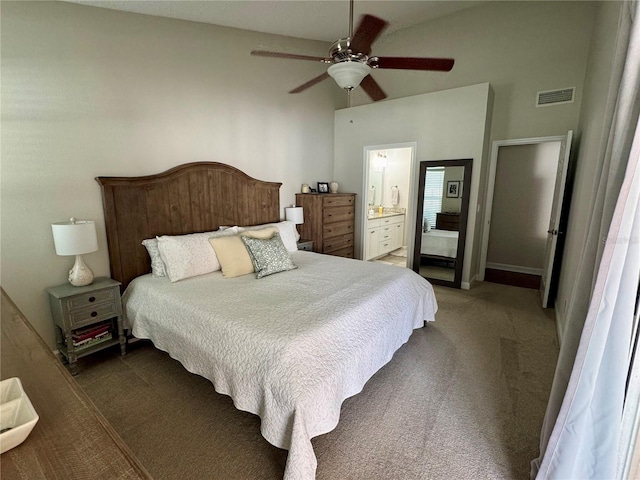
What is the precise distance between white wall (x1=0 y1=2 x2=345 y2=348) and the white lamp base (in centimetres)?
17

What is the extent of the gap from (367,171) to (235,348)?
3.98 metres

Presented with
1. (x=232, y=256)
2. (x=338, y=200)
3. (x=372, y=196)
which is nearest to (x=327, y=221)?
(x=338, y=200)

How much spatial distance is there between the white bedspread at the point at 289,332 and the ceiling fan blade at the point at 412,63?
1.67m

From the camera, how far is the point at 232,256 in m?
2.79

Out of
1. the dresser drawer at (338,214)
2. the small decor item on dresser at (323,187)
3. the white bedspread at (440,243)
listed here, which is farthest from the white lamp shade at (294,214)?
the white bedspread at (440,243)

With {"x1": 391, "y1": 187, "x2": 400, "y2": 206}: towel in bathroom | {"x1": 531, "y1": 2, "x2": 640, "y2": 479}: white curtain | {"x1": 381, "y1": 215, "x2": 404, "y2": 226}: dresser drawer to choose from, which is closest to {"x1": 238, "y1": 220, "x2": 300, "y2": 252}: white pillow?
{"x1": 381, "y1": 215, "x2": 404, "y2": 226}: dresser drawer

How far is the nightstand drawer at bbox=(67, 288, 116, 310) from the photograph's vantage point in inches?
89.0

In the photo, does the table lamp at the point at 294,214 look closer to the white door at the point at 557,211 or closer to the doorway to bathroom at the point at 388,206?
the doorway to bathroom at the point at 388,206

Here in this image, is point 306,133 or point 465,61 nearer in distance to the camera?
point 465,61

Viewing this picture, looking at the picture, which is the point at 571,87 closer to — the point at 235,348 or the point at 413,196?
the point at 413,196

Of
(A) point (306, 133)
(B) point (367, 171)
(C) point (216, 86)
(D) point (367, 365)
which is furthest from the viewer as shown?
(B) point (367, 171)

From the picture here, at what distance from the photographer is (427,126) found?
433cm

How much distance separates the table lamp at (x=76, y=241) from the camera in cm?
220

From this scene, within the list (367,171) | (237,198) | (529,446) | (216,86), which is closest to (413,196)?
(367,171)
